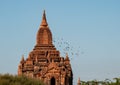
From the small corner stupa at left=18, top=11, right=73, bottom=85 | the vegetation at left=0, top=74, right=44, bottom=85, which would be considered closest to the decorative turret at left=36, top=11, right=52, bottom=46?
the small corner stupa at left=18, top=11, right=73, bottom=85

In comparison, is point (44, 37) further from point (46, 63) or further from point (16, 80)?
point (16, 80)

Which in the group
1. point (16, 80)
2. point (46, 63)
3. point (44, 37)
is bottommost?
point (16, 80)

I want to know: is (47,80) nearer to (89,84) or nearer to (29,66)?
(29,66)

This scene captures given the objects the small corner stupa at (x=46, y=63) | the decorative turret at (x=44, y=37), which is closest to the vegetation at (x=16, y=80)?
the small corner stupa at (x=46, y=63)

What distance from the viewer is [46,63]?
3034 inches

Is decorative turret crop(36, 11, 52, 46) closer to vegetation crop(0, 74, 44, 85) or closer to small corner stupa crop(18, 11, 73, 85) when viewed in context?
small corner stupa crop(18, 11, 73, 85)

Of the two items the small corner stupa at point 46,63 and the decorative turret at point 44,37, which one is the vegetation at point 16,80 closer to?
the small corner stupa at point 46,63

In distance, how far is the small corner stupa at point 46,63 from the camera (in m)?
75.3

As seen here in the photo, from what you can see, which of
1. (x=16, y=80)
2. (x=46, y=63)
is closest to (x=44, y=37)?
(x=46, y=63)

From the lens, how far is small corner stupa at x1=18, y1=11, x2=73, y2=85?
7531 centimetres

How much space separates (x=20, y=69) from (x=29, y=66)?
3.55ft

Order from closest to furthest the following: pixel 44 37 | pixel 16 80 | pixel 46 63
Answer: pixel 16 80 < pixel 46 63 < pixel 44 37

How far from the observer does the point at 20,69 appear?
252ft

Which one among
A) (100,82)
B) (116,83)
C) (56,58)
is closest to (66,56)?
(56,58)
